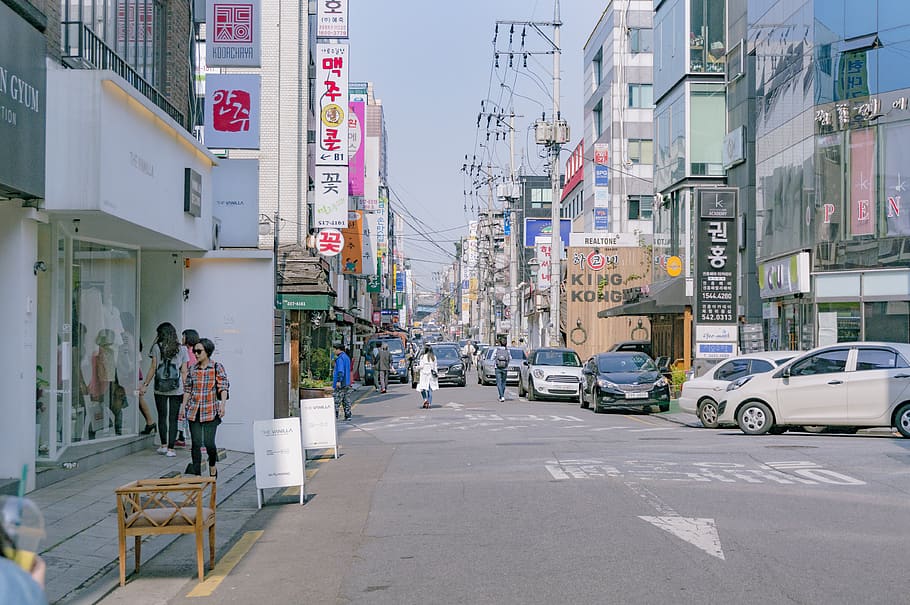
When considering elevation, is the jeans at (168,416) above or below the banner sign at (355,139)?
below

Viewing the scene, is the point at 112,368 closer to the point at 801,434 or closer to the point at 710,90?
the point at 801,434

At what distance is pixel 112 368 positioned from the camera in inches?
618

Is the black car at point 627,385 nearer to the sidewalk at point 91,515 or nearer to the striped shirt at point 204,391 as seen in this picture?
the sidewalk at point 91,515

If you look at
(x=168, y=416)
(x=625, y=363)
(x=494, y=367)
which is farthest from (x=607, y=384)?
(x=494, y=367)

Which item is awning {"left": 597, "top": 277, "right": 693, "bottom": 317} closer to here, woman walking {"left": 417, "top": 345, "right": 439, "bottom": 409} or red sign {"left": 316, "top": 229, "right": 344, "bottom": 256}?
woman walking {"left": 417, "top": 345, "right": 439, "bottom": 409}

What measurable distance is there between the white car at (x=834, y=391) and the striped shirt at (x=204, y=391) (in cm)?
1042

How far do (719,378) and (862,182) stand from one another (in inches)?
326

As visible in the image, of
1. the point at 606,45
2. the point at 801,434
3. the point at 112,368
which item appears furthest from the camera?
the point at 606,45

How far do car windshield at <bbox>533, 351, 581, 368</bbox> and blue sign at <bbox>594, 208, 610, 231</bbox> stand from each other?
26410 mm

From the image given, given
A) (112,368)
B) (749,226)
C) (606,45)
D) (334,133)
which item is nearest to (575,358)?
(749,226)

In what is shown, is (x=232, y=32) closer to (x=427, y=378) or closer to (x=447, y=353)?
(x=427, y=378)

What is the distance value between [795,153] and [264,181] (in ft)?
62.7

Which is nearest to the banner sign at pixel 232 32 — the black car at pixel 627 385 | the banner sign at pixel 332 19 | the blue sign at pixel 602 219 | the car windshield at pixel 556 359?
the black car at pixel 627 385

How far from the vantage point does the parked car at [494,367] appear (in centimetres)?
4209
